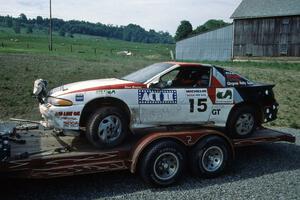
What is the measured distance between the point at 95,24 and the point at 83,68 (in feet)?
525

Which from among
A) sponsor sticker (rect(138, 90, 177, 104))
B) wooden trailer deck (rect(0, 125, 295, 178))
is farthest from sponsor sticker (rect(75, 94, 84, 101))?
sponsor sticker (rect(138, 90, 177, 104))

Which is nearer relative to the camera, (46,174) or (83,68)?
(46,174)

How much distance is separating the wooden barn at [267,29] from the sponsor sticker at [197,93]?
116ft

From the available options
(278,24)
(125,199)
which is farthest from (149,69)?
(278,24)

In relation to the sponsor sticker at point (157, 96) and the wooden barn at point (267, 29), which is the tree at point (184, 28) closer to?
the wooden barn at point (267, 29)

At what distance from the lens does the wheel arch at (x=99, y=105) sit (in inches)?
252

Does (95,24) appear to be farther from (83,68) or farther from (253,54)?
(83,68)

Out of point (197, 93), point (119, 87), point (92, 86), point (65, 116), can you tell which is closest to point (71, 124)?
point (65, 116)

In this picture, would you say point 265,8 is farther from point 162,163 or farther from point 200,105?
point 162,163

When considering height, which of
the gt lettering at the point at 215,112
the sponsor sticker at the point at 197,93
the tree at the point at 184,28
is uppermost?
the tree at the point at 184,28

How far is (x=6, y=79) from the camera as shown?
15.9 m

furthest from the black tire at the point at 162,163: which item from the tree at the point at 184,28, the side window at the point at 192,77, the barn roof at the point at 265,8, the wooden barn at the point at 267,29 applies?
the tree at the point at 184,28

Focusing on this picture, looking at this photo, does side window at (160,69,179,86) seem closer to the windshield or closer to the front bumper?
the windshield

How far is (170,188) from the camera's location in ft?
21.1
